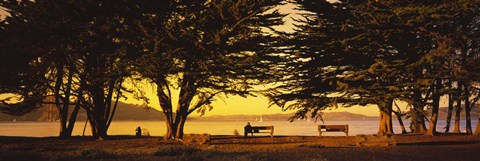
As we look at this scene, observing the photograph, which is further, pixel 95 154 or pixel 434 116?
pixel 434 116

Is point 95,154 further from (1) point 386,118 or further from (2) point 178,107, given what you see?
(1) point 386,118

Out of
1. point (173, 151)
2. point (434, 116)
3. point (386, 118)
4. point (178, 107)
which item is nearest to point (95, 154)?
point (173, 151)

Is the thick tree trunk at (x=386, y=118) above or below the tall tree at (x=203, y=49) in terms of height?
below

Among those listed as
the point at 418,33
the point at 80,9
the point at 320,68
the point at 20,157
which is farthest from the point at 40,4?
the point at 418,33

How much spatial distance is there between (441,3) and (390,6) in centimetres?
267

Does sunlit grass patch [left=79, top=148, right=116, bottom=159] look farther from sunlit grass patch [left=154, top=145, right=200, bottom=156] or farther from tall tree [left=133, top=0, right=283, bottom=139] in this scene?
tall tree [left=133, top=0, right=283, bottom=139]

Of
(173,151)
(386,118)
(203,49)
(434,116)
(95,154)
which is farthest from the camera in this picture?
(434,116)

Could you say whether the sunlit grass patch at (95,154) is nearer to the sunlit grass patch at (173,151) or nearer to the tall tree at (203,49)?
the sunlit grass patch at (173,151)

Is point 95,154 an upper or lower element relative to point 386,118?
lower

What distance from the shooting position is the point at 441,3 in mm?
26219

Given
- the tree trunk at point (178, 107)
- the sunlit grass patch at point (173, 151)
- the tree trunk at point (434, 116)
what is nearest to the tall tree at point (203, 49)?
the tree trunk at point (178, 107)

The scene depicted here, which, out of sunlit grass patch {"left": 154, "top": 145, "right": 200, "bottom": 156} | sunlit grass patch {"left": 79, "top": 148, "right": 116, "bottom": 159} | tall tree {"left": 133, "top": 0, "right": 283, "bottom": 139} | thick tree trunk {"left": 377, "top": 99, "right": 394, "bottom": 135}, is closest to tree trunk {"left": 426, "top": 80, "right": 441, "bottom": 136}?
thick tree trunk {"left": 377, "top": 99, "right": 394, "bottom": 135}

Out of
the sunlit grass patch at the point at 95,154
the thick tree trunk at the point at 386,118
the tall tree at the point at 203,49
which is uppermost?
the tall tree at the point at 203,49

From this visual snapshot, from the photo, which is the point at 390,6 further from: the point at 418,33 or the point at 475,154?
the point at 475,154
